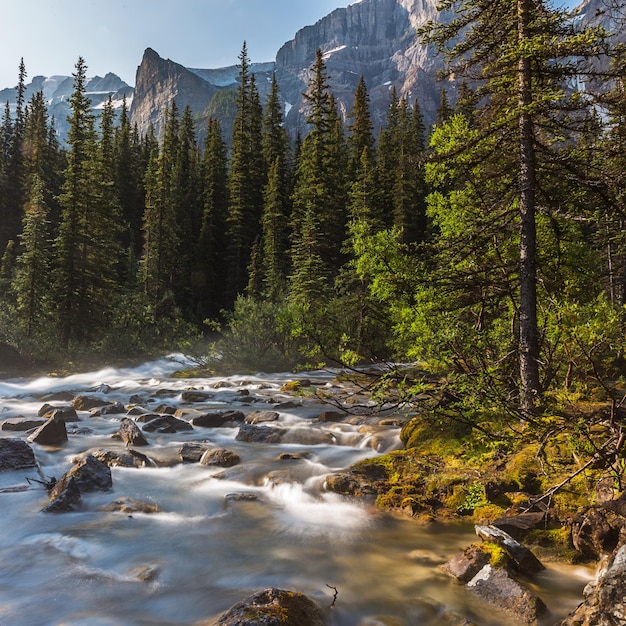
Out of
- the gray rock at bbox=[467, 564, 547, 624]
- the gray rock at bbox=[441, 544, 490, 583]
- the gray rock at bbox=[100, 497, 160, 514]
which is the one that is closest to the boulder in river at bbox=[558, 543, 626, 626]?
the gray rock at bbox=[467, 564, 547, 624]

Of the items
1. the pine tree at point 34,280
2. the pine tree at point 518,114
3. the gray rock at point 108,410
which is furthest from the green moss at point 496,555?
the pine tree at point 34,280

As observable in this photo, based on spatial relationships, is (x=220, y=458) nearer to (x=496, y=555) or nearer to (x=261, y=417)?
(x=261, y=417)

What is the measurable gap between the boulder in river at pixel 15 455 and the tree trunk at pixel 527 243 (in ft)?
31.1

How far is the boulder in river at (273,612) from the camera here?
4078 mm

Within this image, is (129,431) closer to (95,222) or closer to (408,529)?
(408,529)

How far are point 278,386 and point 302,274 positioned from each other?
34.2ft

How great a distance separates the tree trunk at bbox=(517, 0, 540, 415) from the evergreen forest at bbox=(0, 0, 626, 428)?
0.03 metres

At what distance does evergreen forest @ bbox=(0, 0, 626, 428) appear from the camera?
7.55 metres

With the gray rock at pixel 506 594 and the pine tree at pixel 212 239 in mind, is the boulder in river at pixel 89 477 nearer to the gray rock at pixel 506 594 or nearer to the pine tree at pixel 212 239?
the gray rock at pixel 506 594

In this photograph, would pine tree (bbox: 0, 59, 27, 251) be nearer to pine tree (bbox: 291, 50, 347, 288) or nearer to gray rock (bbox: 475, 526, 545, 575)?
pine tree (bbox: 291, 50, 347, 288)

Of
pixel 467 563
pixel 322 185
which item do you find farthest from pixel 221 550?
pixel 322 185

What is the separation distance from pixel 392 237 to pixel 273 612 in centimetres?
617

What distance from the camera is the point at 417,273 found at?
8391mm

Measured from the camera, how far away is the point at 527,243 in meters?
8.16
